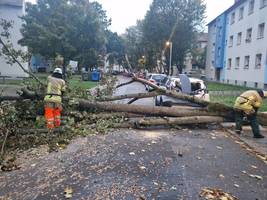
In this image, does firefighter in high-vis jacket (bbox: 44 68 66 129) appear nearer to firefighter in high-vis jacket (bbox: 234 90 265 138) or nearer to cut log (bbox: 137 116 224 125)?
cut log (bbox: 137 116 224 125)

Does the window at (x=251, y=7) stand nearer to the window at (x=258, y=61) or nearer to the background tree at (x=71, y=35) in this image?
the window at (x=258, y=61)

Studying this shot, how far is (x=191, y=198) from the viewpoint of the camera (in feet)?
16.3

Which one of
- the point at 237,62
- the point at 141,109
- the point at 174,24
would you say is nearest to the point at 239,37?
the point at 237,62

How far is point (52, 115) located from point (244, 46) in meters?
32.0

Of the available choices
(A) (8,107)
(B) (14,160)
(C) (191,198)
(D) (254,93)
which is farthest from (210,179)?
(A) (8,107)

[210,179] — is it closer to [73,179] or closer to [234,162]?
[234,162]

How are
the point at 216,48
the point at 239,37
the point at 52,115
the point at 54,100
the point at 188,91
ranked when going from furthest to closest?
the point at 216,48 < the point at 239,37 < the point at 188,91 < the point at 54,100 < the point at 52,115

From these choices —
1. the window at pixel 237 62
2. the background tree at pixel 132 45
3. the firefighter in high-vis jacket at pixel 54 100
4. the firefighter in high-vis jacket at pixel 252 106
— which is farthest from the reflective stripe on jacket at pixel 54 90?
the background tree at pixel 132 45

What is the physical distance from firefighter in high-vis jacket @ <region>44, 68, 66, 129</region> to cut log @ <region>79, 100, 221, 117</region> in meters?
1.30

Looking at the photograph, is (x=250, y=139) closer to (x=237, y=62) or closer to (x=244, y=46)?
(x=244, y=46)

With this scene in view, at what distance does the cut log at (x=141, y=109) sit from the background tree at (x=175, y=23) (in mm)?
35763

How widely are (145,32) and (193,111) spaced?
38.9 metres

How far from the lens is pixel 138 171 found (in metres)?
6.22

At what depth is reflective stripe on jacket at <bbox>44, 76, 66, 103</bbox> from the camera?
945 centimetres
